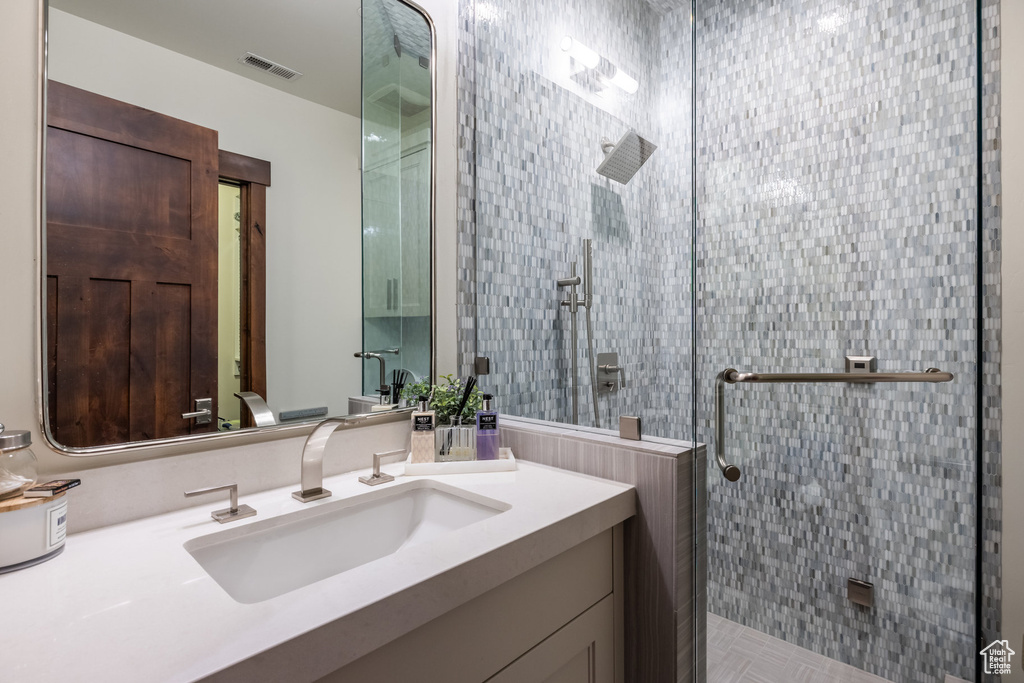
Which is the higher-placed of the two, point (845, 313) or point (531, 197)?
point (531, 197)

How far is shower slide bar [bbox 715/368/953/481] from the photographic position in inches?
40.7

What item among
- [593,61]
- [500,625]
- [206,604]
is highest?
[593,61]

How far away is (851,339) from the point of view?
1.06m

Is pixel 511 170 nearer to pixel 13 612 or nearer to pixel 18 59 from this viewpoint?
pixel 18 59

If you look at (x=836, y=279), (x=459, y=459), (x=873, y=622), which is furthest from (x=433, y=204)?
(x=873, y=622)

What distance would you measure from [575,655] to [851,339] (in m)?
0.86

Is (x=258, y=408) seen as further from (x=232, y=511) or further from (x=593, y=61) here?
(x=593, y=61)

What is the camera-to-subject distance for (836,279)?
108cm

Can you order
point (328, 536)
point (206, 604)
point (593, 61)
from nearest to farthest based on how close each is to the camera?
point (206, 604) < point (328, 536) < point (593, 61)

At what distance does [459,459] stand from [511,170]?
900mm

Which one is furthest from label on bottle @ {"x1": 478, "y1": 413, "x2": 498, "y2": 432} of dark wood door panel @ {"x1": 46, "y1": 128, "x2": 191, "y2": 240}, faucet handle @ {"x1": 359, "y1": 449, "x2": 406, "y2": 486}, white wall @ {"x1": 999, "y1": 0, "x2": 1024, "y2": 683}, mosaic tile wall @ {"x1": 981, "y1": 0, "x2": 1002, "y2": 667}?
white wall @ {"x1": 999, "y1": 0, "x2": 1024, "y2": 683}

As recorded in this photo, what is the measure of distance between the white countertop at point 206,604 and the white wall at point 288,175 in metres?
0.37

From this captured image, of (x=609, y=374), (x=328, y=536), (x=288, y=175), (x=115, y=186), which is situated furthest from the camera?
(x=609, y=374)

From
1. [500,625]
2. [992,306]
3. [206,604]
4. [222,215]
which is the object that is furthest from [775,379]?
[222,215]
